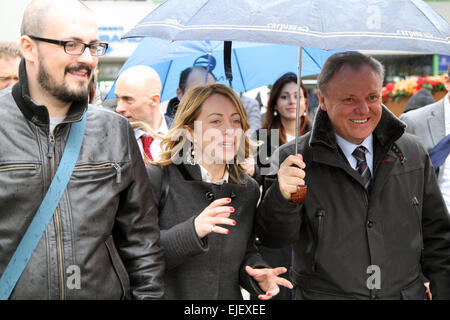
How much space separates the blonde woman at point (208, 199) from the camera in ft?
8.90

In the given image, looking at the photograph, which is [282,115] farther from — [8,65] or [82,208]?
[82,208]

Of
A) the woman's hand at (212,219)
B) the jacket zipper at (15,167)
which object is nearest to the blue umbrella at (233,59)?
the woman's hand at (212,219)

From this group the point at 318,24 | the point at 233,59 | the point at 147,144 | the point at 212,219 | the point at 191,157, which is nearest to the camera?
the point at 318,24

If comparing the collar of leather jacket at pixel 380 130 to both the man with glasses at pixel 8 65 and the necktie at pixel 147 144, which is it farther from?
the man with glasses at pixel 8 65

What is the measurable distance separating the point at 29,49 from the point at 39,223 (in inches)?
28.9

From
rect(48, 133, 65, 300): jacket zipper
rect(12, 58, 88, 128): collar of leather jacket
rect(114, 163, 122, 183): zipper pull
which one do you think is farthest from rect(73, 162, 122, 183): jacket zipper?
rect(12, 58, 88, 128): collar of leather jacket

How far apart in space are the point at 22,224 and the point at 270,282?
1257 mm

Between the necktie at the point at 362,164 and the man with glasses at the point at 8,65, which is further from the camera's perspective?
the man with glasses at the point at 8,65

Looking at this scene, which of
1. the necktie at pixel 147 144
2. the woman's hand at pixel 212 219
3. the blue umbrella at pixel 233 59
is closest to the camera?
the woman's hand at pixel 212 219

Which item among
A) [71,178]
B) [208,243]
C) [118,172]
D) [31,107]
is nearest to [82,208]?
[71,178]

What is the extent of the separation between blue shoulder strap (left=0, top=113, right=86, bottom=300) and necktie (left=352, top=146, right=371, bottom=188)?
1606 mm

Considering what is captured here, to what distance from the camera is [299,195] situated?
2.69 m

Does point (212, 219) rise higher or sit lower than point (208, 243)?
higher
